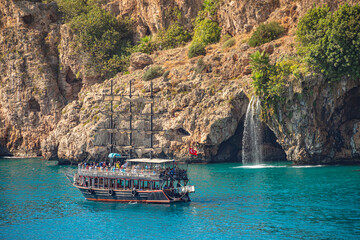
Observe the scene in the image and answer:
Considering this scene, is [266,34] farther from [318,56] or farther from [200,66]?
[318,56]

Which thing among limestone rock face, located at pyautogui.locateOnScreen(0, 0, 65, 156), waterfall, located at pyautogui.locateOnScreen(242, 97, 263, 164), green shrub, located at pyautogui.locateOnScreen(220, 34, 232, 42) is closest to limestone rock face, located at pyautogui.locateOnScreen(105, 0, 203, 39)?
green shrub, located at pyautogui.locateOnScreen(220, 34, 232, 42)

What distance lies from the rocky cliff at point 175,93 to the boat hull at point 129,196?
3382cm

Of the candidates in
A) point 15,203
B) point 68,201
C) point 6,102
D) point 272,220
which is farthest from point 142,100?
point 6,102

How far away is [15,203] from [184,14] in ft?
255

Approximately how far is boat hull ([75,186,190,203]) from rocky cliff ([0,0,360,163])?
111ft

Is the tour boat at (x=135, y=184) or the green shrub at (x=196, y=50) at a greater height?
the green shrub at (x=196, y=50)

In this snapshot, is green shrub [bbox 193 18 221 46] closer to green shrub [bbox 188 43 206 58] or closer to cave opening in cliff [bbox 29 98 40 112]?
green shrub [bbox 188 43 206 58]

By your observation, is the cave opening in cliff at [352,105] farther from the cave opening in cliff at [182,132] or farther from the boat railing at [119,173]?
the boat railing at [119,173]

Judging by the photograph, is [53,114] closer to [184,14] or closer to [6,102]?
[6,102]

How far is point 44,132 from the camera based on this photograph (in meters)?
121

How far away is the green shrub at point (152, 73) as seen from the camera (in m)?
101

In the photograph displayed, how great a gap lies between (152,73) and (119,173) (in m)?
48.2

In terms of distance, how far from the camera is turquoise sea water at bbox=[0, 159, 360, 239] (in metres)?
42.3

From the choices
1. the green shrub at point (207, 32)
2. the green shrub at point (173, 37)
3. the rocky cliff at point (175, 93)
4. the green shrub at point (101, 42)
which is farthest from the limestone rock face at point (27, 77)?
the green shrub at point (207, 32)
